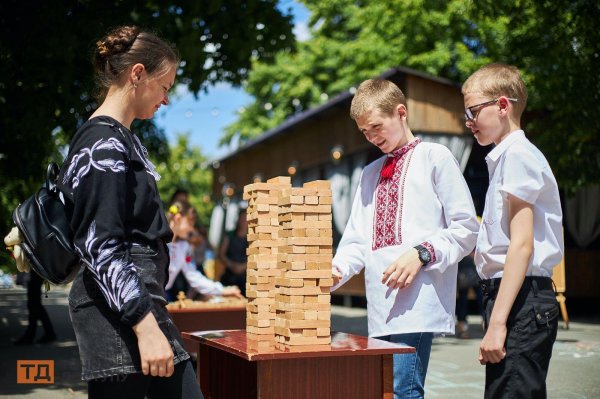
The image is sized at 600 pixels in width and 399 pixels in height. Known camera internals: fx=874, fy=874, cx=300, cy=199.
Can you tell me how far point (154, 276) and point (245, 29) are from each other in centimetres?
1047

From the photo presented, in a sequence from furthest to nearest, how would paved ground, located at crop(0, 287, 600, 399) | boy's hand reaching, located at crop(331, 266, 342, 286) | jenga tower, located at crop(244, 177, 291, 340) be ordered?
1. paved ground, located at crop(0, 287, 600, 399)
2. boy's hand reaching, located at crop(331, 266, 342, 286)
3. jenga tower, located at crop(244, 177, 291, 340)

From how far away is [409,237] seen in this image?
13.1 feet

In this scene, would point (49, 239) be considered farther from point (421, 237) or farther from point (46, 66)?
point (46, 66)

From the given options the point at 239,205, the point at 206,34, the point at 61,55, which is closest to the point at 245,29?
the point at 206,34

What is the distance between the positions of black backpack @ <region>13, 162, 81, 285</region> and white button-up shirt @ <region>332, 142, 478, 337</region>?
4.66 ft

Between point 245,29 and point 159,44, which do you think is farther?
point 245,29

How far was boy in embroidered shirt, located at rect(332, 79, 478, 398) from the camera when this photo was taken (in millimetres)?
3865

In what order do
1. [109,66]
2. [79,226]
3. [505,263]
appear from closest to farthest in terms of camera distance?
[79,226], [109,66], [505,263]

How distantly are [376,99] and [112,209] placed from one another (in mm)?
1684

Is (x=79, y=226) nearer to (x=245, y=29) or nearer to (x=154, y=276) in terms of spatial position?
(x=154, y=276)

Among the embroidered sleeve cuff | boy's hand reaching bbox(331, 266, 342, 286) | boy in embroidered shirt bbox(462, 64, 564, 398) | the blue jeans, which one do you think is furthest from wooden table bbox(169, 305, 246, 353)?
boy in embroidered shirt bbox(462, 64, 564, 398)

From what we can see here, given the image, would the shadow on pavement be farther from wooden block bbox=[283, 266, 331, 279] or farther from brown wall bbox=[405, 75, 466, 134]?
brown wall bbox=[405, 75, 466, 134]

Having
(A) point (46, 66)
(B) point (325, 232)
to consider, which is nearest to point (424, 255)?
(B) point (325, 232)

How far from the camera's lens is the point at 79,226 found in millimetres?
2738
